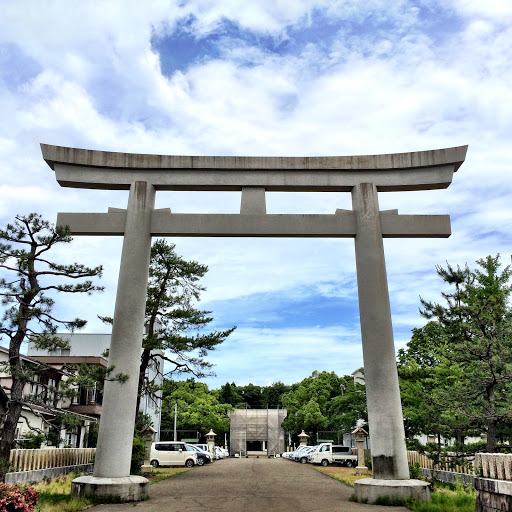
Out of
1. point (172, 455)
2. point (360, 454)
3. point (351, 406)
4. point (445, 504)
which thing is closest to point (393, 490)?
point (445, 504)

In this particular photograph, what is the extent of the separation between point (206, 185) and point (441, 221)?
6819mm

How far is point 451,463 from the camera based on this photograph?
1655 cm

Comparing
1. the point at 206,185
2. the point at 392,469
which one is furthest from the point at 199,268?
the point at 392,469

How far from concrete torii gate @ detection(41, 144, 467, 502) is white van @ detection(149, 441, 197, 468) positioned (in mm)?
19005

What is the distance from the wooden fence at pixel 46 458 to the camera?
1397 centimetres

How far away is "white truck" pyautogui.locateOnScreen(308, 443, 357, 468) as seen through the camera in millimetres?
32188

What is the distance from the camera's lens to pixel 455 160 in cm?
1358

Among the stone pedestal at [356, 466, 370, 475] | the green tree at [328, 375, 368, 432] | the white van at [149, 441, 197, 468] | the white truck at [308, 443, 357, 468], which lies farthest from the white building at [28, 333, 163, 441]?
the white truck at [308, 443, 357, 468]

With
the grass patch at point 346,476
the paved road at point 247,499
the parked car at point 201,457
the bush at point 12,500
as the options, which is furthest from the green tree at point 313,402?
the bush at point 12,500

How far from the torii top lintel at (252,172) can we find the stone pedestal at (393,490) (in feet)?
25.8

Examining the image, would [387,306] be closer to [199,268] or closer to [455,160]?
[455,160]

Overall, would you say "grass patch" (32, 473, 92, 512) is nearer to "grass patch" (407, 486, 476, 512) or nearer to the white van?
"grass patch" (407, 486, 476, 512)

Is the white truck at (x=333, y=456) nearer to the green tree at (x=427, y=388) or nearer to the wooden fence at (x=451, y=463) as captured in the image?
the green tree at (x=427, y=388)

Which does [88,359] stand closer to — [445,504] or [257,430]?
[445,504]
